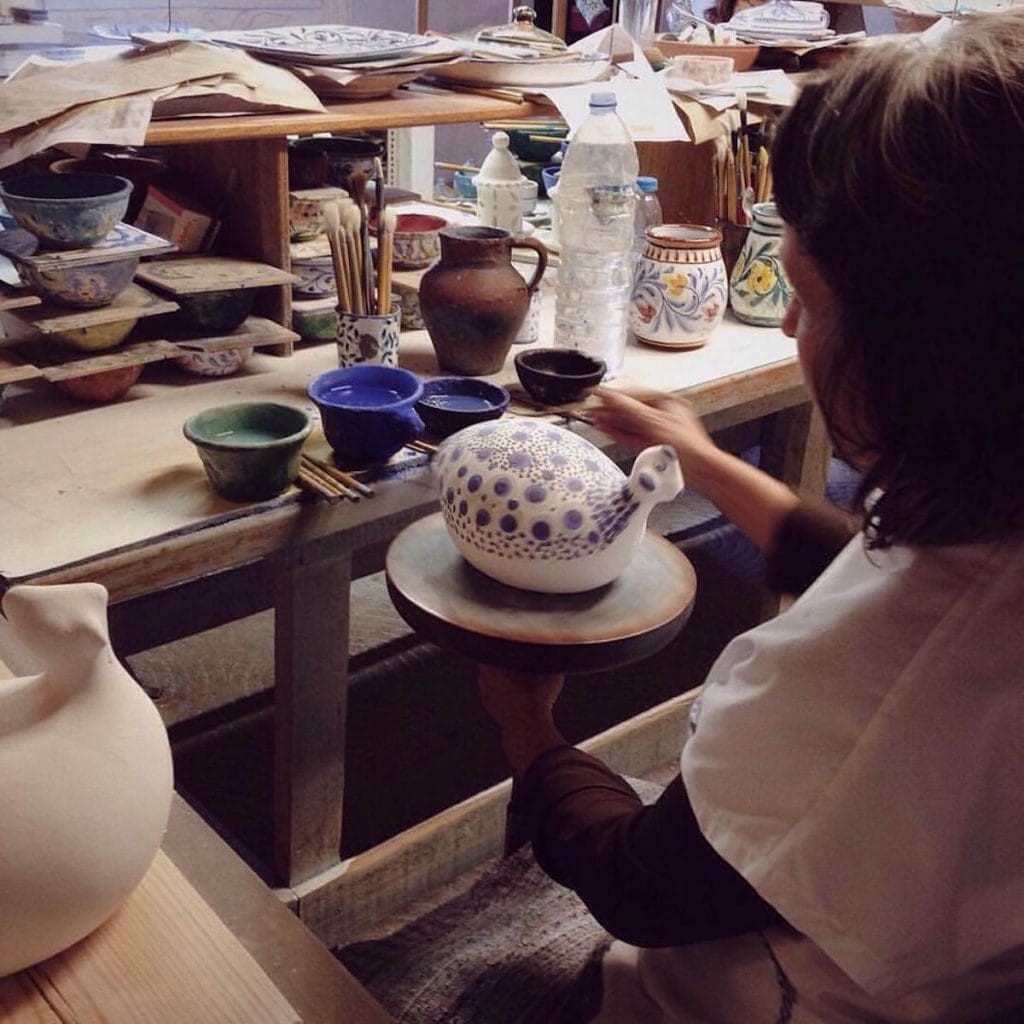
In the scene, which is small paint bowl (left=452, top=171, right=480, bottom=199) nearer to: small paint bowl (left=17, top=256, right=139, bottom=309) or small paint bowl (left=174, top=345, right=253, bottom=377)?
small paint bowl (left=174, top=345, right=253, bottom=377)

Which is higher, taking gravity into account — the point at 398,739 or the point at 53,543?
the point at 53,543

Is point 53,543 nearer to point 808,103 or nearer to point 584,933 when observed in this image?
point 584,933

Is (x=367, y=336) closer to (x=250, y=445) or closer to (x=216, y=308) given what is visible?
(x=216, y=308)

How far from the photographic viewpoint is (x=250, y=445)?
1.23m

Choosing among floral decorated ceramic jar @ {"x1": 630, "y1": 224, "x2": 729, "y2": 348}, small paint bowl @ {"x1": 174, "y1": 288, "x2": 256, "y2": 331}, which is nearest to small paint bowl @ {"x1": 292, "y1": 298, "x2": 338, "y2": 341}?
small paint bowl @ {"x1": 174, "y1": 288, "x2": 256, "y2": 331}

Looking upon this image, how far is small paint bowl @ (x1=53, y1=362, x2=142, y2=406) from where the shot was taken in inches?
58.2

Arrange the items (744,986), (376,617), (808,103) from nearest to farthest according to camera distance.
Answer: (808,103), (744,986), (376,617)

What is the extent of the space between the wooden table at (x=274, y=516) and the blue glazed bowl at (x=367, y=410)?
0.16 ft

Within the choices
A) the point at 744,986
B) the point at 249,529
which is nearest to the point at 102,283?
the point at 249,529

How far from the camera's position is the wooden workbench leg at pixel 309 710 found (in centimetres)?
147

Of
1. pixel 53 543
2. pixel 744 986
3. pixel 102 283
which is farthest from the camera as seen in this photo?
pixel 102 283

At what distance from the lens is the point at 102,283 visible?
A: 1434mm

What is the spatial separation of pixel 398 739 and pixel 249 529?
1196 mm

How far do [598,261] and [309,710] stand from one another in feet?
2.55
